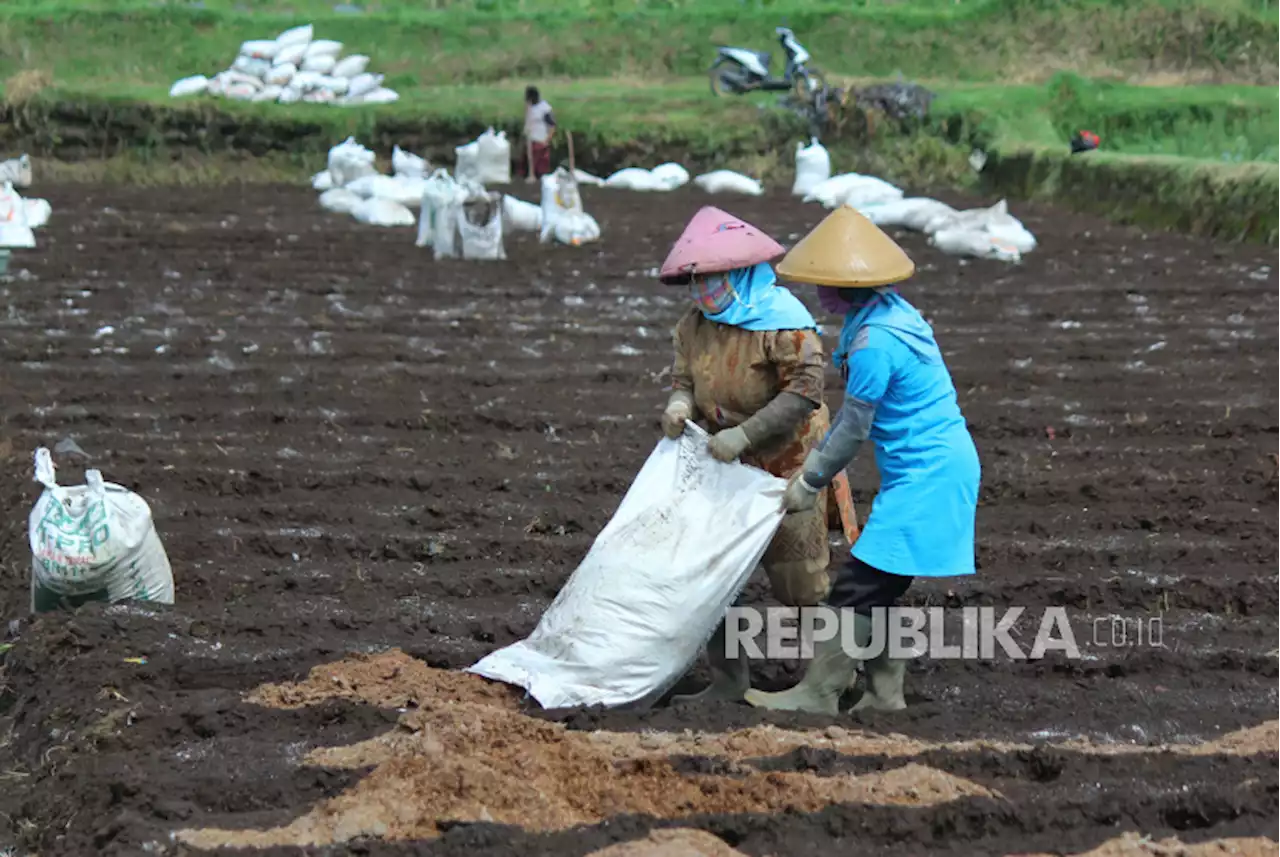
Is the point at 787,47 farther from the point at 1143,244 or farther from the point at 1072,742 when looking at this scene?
the point at 1072,742

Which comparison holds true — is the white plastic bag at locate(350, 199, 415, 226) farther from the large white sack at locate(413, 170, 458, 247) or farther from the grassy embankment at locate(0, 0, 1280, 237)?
the grassy embankment at locate(0, 0, 1280, 237)

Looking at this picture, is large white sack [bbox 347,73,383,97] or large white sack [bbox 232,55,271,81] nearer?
large white sack [bbox 347,73,383,97]

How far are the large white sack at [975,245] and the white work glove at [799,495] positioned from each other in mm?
6930

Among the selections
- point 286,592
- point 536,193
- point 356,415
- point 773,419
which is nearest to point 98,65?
point 536,193

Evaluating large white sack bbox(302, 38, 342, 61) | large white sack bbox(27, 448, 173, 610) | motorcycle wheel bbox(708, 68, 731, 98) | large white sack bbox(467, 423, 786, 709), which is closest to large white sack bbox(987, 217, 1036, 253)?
large white sack bbox(467, 423, 786, 709)

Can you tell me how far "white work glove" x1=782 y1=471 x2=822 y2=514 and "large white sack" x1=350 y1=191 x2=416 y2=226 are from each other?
8.67m

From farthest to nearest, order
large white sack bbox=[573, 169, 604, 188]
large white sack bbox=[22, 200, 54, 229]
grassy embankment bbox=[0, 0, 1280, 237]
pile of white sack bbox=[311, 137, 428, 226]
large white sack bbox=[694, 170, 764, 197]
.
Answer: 1. grassy embankment bbox=[0, 0, 1280, 237]
2. large white sack bbox=[573, 169, 604, 188]
3. large white sack bbox=[694, 170, 764, 197]
4. pile of white sack bbox=[311, 137, 428, 226]
5. large white sack bbox=[22, 200, 54, 229]

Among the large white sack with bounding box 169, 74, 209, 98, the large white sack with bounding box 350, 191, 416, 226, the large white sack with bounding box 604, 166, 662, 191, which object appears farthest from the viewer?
the large white sack with bounding box 169, 74, 209, 98

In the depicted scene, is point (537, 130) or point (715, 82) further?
point (715, 82)

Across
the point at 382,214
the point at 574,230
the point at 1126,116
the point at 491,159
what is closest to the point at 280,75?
the point at 491,159

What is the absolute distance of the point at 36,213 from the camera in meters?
10.8

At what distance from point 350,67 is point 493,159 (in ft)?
16.1

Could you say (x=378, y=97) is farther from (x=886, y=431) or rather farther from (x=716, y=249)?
(x=886, y=431)

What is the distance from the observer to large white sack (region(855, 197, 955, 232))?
1091 cm
